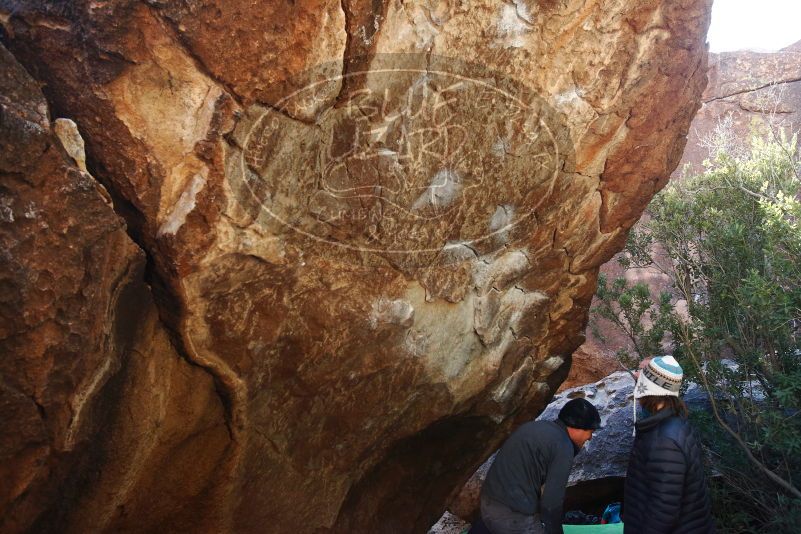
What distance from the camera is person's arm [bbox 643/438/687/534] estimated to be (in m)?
3.05

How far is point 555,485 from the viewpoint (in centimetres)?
327

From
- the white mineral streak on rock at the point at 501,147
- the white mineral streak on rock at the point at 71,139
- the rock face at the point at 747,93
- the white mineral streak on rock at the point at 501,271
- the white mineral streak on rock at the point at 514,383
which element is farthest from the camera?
the rock face at the point at 747,93

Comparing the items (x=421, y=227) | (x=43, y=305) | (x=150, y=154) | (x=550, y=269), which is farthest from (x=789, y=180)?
(x=43, y=305)

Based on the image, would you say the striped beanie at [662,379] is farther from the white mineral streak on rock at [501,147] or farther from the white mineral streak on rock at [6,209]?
the white mineral streak on rock at [6,209]

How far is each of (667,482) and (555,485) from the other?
0.51 meters

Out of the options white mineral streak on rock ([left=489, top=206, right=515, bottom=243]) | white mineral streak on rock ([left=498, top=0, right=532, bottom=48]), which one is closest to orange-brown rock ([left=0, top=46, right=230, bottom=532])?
white mineral streak on rock ([left=489, top=206, right=515, bottom=243])

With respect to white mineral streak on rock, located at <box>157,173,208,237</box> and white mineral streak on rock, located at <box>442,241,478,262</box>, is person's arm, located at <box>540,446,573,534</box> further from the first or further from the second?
white mineral streak on rock, located at <box>157,173,208,237</box>

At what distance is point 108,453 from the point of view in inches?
105

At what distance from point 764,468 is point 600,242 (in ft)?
5.68

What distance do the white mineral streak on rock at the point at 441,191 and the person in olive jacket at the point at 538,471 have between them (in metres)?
1.17

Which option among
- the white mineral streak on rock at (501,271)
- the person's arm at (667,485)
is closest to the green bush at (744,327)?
the person's arm at (667,485)

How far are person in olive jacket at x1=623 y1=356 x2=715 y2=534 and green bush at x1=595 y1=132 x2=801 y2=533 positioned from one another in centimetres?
100

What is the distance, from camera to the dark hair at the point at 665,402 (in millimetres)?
3182

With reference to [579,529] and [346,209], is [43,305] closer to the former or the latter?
[346,209]
